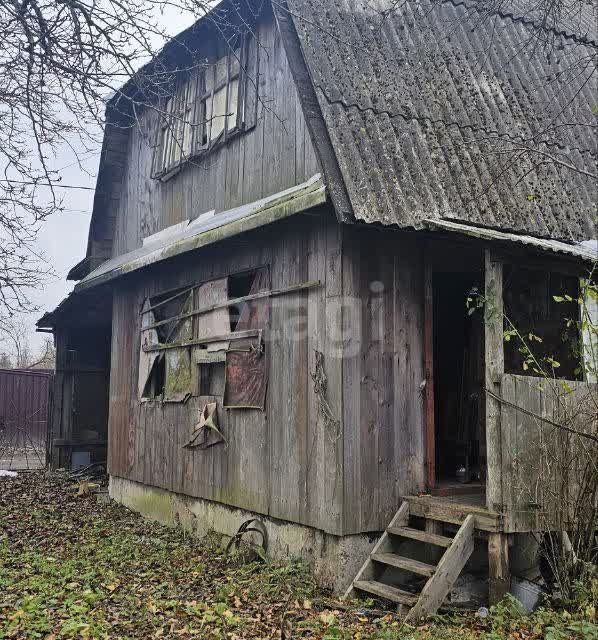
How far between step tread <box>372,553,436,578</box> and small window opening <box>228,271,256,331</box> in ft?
10.8

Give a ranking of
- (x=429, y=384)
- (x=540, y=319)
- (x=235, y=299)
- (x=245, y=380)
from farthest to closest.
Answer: (x=235, y=299)
(x=245, y=380)
(x=540, y=319)
(x=429, y=384)

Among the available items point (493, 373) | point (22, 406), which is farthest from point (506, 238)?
point (22, 406)

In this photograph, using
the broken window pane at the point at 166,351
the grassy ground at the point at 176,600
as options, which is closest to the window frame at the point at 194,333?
the broken window pane at the point at 166,351

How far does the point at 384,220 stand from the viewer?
6727mm

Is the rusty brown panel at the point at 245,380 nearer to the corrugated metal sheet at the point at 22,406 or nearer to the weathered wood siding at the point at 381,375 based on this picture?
the weathered wood siding at the point at 381,375

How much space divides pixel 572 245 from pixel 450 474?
10.8 ft

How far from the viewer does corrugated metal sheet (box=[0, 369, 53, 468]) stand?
22500mm

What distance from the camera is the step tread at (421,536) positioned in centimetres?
649

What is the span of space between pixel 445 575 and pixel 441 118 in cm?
467

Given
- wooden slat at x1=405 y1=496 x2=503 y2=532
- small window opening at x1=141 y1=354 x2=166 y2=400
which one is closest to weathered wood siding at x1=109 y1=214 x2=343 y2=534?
small window opening at x1=141 y1=354 x2=166 y2=400

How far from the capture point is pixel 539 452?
6781 millimetres

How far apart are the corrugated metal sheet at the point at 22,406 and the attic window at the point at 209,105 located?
13277mm

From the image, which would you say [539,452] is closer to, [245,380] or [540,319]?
[540,319]

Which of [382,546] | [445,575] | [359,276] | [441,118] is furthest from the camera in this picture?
[441,118]
